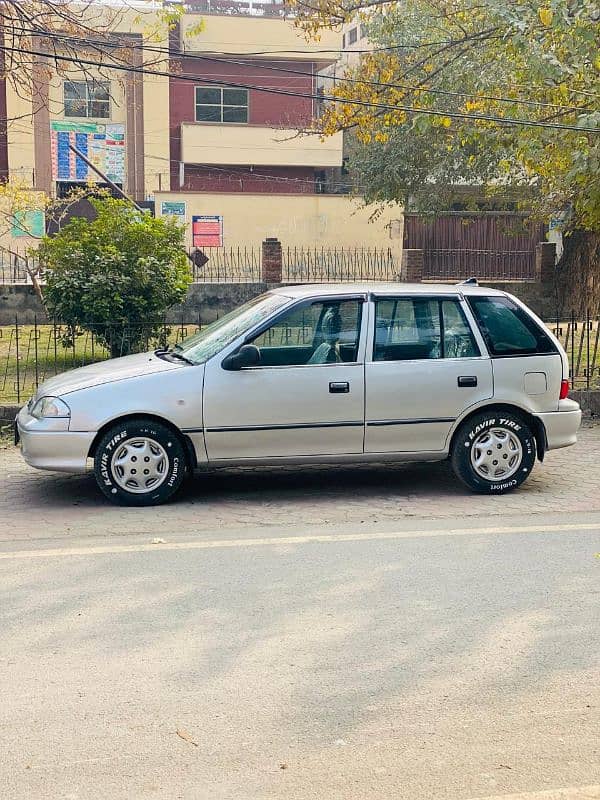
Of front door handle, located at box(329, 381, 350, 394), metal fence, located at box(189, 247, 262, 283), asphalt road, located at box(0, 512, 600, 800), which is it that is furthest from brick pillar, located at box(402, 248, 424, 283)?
asphalt road, located at box(0, 512, 600, 800)

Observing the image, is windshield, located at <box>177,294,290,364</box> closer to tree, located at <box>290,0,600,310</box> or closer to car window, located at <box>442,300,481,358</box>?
car window, located at <box>442,300,481,358</box>

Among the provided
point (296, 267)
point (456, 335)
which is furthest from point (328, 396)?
point (296, 267)

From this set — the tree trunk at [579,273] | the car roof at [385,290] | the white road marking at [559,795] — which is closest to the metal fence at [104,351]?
the car roof at [385,290]

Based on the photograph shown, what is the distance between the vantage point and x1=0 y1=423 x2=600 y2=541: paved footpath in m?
7.53

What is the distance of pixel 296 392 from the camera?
802cm

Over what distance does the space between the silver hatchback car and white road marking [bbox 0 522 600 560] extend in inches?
41.6

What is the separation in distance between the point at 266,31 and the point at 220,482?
117ft

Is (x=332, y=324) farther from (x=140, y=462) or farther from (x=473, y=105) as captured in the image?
(x=473, y=105)

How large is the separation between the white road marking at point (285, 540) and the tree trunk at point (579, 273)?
17.8 metres

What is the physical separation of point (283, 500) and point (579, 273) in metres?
19.2

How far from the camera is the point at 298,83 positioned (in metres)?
44.3

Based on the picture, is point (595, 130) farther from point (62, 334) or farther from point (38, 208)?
point (38, 208)

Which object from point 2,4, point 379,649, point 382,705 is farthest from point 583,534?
point 2,4

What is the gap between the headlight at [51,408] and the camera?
7777 mm
